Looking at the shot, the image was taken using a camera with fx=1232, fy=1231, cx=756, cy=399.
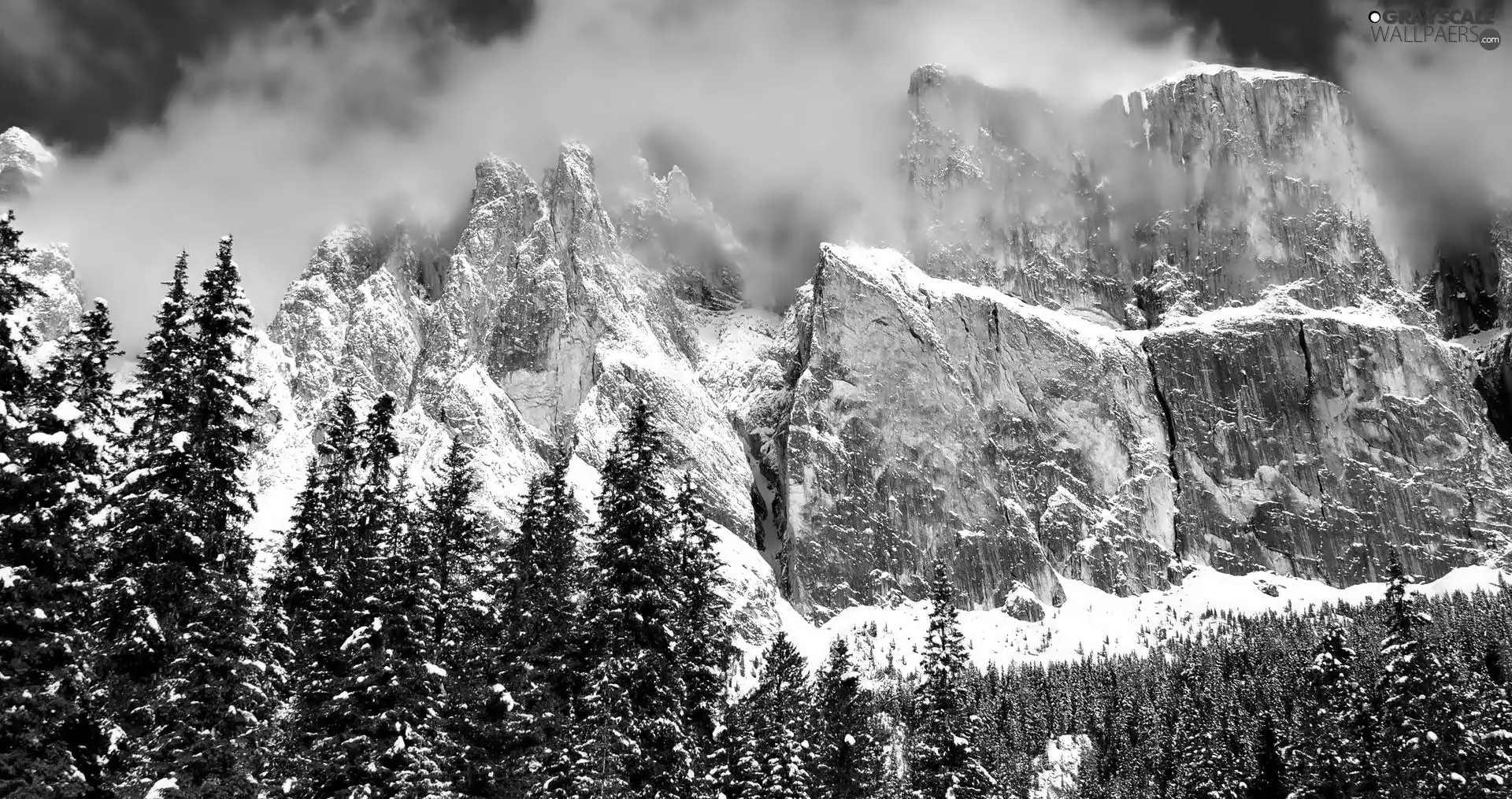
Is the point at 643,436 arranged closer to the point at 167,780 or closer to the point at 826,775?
the point at 167,780

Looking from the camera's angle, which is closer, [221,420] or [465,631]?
[221,420]

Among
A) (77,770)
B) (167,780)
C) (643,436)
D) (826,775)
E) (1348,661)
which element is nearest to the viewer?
(77,770)

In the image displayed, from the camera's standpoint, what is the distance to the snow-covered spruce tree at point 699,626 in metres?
37.5

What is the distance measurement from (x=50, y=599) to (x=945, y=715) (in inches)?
1133

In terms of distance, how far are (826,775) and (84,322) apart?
32.9m

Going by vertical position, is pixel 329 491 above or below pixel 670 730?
above

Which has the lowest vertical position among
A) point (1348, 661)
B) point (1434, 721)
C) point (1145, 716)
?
point (1434, 721)

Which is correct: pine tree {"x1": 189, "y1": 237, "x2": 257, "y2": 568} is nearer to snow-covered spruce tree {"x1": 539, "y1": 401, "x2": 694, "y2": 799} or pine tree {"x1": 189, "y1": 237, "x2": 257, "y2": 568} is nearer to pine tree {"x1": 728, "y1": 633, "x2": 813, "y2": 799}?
snow-covered spruce tree {"x1": 539, "y1": 401, "x2": 694, "y2": 799}

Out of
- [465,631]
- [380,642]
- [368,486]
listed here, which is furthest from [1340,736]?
[368,486]

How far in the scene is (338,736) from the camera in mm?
32406

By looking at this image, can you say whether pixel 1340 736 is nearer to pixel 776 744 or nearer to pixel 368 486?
pixel 776 744

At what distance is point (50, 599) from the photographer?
22.8m

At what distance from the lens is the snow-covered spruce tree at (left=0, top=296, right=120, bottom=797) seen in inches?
854

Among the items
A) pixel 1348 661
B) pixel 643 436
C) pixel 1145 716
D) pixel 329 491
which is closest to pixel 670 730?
pixel 643 436
